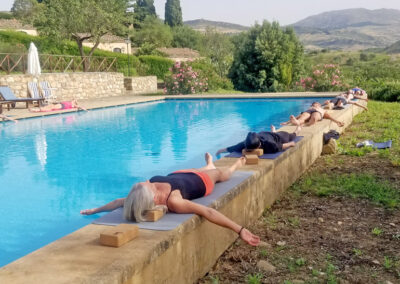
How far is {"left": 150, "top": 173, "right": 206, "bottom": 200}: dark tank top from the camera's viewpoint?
3578mm

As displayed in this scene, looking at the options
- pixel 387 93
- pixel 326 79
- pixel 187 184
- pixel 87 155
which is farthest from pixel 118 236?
pixel 326 79

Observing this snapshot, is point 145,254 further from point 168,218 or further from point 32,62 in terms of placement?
point 32,62

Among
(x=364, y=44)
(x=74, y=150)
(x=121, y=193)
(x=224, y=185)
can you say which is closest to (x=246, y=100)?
(x=74, y=150)

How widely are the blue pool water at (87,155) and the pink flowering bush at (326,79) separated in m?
5.65

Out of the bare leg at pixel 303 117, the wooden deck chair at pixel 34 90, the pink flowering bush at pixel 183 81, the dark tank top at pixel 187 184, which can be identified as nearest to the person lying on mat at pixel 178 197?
the dark tank top at pixel 187 184

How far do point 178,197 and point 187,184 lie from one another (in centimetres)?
31

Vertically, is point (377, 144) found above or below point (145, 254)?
below

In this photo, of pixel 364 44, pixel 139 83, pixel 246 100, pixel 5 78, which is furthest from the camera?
pixel 364 44

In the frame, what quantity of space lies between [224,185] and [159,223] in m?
1.20

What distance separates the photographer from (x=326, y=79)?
888 inches

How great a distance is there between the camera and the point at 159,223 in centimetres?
306

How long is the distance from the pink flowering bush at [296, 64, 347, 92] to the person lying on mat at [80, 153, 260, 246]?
1980 cm

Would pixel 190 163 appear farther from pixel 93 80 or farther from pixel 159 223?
pixel 93 80

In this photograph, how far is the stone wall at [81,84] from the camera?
1838cm
